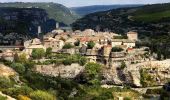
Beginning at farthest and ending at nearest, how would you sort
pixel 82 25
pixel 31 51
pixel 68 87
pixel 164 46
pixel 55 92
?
pixel 82 25, pixel 164 46, pixel 31 51, pixel 68 87, pixel 55 92

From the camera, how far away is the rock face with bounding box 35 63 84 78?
74.7 meters

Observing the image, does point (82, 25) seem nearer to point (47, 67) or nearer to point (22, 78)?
point (47, 67)

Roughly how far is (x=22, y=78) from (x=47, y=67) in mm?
16866

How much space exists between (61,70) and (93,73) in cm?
572

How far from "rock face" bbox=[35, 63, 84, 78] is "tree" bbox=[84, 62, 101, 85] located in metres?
2.30

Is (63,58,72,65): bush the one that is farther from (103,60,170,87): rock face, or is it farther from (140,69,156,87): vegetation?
(140,69,156,87): vegetation

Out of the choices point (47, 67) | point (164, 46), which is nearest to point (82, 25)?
point (164, 46)

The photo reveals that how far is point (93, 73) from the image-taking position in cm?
7100

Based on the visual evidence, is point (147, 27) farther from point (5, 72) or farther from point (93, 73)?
point (5, 72)

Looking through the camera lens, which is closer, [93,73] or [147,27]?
[93,73]

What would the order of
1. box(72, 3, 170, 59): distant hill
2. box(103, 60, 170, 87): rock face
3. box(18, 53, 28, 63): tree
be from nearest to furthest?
box(103, 60, 170, 87): rock face → box(18, 53, 28, 63): tree → box(72, 3, 170, 59): distant hill

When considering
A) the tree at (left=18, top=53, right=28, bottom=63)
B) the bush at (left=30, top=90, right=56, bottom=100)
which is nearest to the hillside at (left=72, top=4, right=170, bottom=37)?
the tree at (left=18, top=53, right=28, bottom=63)

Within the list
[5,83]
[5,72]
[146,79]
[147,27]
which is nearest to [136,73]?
[146,79]

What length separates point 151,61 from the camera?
2879 inches
